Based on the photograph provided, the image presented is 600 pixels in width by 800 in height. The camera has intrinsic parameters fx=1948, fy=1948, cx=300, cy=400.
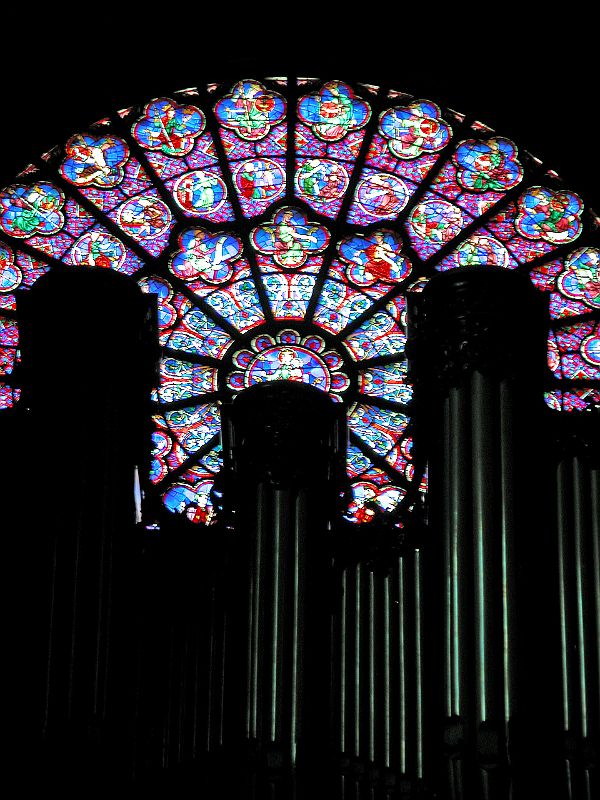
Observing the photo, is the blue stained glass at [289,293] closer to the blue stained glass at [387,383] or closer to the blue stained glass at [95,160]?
the blue stained glass at [387,383]

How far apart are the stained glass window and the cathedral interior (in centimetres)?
280

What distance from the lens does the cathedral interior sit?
26.1 feet

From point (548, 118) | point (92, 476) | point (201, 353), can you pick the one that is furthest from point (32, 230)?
point (92, 476)

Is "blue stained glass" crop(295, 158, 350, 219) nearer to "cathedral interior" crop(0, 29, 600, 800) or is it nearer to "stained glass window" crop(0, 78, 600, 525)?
"stained glass window" crop(0, 78, 600, 525)

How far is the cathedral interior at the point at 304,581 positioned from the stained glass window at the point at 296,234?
2.80 m

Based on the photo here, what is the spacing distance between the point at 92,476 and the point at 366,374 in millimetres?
3967

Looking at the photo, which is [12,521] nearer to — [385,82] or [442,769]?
[442,769]

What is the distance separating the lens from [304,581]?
8820 millimetres

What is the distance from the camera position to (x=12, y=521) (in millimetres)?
8688

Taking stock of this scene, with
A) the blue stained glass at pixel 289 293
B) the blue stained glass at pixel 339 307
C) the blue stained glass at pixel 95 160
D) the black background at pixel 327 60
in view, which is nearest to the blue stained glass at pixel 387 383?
the blue stained glass at pixel 339 307

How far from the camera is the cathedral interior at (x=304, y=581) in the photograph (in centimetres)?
795

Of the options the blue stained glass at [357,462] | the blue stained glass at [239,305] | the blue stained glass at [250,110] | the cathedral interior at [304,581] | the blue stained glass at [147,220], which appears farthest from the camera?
the blue stained glass at [250,110]

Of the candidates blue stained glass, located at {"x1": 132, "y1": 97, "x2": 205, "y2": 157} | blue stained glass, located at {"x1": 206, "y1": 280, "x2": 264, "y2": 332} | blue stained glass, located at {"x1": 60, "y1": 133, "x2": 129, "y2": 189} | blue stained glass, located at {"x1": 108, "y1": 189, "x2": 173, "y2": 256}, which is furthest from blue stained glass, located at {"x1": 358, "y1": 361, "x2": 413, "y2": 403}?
blue stained glass, located at {"x1": 60, "y1": 133, "x2": 129, "y2": 189}

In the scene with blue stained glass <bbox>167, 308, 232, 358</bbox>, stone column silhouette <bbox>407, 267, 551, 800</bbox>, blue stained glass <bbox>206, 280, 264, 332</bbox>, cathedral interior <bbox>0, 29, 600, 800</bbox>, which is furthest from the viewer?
blue stained glass <bbox>206, 280, 264, 332</bbox>
